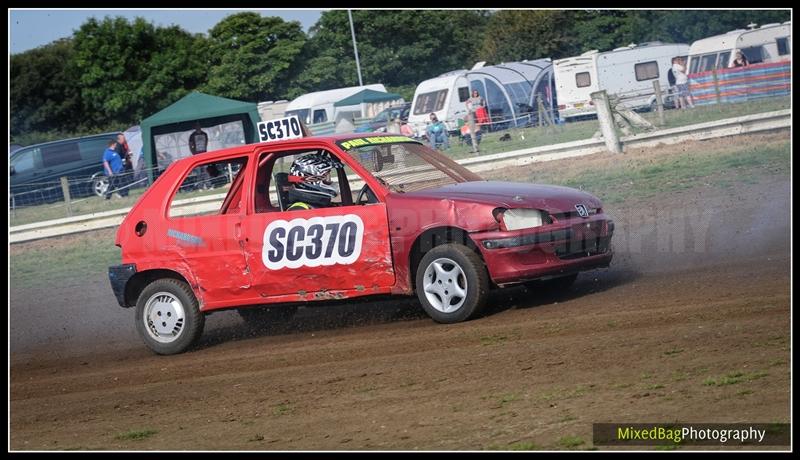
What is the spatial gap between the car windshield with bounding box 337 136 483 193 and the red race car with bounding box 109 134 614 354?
1 centimetres

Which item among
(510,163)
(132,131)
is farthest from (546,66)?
(510,163)

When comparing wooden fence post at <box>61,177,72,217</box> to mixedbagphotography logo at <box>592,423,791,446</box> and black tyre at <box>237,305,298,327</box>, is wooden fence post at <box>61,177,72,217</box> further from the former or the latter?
mixedbagphotography logo at <box>592,423,791,446</box>

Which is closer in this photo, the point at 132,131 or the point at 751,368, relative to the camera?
the point at 751,368

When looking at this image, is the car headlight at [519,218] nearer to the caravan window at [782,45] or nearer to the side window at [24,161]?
the caravan window at [782,45]

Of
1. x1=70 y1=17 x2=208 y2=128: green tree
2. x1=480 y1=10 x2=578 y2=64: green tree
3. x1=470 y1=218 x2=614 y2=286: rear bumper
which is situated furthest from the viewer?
x1=480 y1=10 x2=578 y2=64: green tree

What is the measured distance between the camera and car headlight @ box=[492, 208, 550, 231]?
718 cm

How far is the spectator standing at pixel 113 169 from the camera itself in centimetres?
1992

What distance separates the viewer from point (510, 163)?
1688 cm

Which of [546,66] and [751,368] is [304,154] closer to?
[751,368]

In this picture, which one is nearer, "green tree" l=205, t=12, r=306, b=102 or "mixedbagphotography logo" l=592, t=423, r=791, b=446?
"mixedbagphotography logo" l=592, t=423, r=791, b=446

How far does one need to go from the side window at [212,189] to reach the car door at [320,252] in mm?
367

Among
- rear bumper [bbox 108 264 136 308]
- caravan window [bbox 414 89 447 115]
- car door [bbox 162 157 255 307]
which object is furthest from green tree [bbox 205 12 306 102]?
car door [bbox 162 157 255 307]

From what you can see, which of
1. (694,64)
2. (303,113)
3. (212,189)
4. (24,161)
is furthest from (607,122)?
(303,113)

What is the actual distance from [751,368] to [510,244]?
97.2 inches
